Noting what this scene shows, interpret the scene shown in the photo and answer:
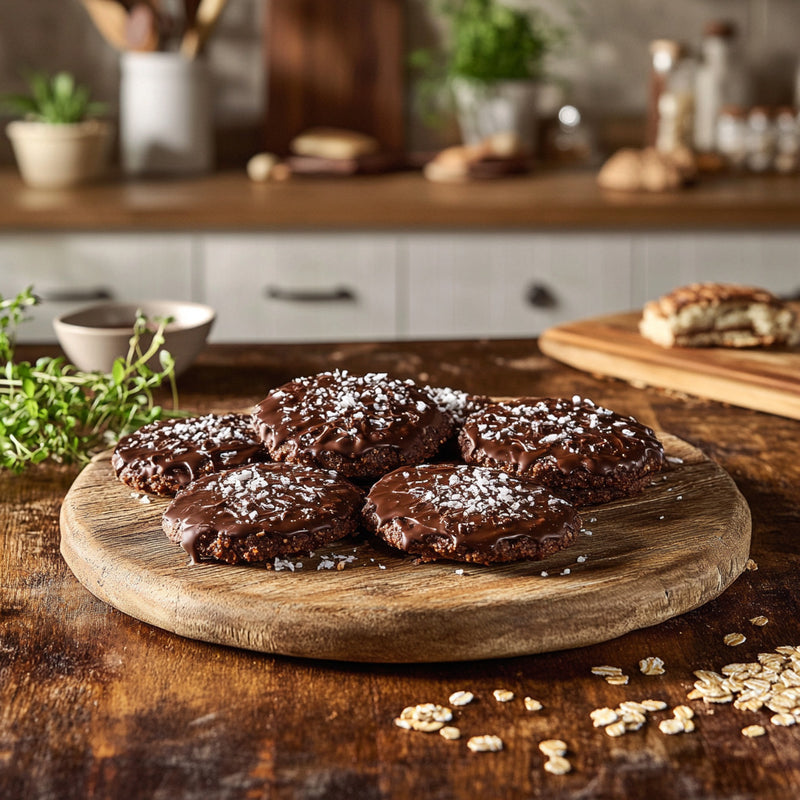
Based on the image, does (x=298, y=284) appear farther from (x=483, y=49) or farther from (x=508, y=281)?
(x=483, y=49)

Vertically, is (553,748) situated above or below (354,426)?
below

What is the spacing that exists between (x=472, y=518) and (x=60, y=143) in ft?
7.58

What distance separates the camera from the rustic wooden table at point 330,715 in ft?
2.28

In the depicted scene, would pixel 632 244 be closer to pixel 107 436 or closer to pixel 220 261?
pixel 220 261

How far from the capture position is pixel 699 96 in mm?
3357

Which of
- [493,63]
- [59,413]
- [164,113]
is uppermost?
[493,63]

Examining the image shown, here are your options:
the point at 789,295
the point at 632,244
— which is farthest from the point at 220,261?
the point at 789,295

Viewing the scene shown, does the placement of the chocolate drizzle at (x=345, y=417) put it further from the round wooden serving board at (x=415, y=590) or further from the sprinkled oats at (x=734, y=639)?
the sprinkled oats at (x=734, y=639)

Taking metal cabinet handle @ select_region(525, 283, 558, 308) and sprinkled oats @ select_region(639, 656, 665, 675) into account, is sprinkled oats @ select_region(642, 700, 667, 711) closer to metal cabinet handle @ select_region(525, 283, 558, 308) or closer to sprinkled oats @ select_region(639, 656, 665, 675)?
sprinkled oats @ select_region(639, 656, 665, 675)

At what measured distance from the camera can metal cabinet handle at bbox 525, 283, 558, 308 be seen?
2.70 metres

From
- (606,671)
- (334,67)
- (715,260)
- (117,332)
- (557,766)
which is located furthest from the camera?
(334,67)

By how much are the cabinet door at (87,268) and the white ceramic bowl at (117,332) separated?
104 cm

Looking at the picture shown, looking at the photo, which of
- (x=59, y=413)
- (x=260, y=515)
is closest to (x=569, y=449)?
(x=260, y=515)

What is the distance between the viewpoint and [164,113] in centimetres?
314
